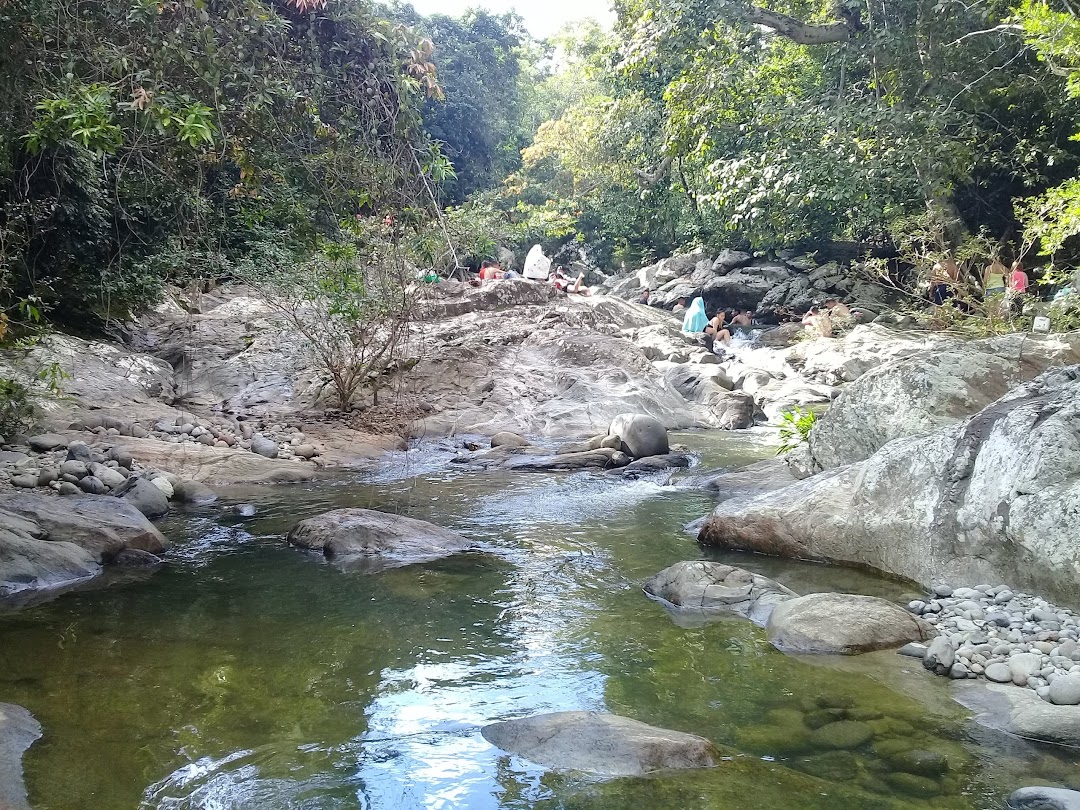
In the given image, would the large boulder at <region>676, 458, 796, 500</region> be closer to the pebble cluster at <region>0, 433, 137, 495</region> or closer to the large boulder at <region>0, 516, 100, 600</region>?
the large boulder at <region>0, 516, 100, 600</region>

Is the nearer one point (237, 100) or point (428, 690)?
point (428, 690)

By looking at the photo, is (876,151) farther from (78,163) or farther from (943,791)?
(943,791)

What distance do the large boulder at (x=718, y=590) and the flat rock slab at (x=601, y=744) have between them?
189 cm

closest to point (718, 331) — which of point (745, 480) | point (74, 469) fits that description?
point (745, 480)

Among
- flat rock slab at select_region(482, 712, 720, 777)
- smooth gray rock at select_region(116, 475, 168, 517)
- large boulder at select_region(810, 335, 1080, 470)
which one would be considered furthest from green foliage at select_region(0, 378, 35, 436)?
large boulder at select_region(810, 335, 1080, 470)

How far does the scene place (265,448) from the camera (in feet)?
35.6

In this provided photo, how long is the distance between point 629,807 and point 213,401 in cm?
1167

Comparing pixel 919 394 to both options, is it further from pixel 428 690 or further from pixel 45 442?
pixel 45 442

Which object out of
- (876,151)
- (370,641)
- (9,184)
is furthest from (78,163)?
(876,151)

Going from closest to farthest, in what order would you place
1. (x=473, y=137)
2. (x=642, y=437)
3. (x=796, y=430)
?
(x=796, y=430) → (x=642, y=437) → (x=473, y=137)

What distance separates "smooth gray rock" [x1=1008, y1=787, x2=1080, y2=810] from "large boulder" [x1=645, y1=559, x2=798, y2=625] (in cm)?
220

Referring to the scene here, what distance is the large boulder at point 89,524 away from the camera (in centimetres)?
653

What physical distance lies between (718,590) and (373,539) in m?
2.81

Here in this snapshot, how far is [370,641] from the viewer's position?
17.0 ft
